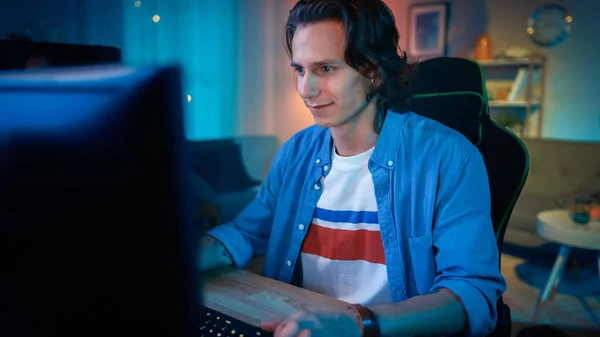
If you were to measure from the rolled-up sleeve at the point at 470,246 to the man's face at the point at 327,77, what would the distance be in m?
0.29

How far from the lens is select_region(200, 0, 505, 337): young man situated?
0.91m

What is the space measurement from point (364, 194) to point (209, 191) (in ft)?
6.58

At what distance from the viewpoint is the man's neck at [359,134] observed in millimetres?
1104

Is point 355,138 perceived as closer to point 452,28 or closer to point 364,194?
point 364,194

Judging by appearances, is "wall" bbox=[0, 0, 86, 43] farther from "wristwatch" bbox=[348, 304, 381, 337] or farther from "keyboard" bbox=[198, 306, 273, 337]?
"wristwatch" bbox=[348, 304, 381, 337]

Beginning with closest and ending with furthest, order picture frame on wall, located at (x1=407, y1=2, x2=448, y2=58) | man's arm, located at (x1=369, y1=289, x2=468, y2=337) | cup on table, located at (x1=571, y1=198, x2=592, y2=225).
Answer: man's arm, located at (x1=369, y1=289, x2=468, y2=337) < cup on table, located at (x1=571, y1=198, x2=592, y2=225) < picture frame on wall, located at (x1=407, y1=2, x2=448, y2=58)

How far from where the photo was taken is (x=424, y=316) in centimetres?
74

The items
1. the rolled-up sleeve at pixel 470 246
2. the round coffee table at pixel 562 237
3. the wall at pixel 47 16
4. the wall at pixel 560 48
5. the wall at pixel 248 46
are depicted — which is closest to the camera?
the rolled-up sleeve at pixel 470 246

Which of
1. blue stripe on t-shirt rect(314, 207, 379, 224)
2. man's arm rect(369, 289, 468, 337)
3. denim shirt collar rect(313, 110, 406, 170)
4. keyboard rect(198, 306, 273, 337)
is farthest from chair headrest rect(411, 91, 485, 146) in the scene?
keyboard rect(198, 306, 273, 337)

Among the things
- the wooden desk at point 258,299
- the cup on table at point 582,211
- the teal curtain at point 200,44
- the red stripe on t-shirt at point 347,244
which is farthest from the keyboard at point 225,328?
the cup on table at point 582,211

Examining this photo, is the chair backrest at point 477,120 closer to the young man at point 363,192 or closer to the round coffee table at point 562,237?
the young man at point 363,192

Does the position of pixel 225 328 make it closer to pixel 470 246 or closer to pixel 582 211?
pixel 470 246

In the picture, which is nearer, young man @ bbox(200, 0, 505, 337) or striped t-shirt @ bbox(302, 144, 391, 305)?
young man @ bbox(200, 0, 505, 337)

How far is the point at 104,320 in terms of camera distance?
0.28m
